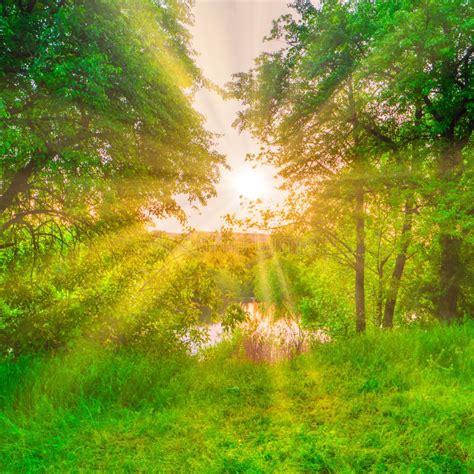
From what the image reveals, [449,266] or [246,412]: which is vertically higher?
[449,266]

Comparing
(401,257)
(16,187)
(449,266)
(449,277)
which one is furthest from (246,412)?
(401,257)

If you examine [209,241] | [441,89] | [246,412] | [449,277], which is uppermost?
[441,89]

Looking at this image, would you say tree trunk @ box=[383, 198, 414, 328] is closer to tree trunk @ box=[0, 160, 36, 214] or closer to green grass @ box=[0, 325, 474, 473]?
green grass @ box=[0, 325, 474, 473]

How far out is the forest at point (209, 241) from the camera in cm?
390

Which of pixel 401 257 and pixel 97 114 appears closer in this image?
pixel 97 114

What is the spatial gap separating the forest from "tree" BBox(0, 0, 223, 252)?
0.05 metres

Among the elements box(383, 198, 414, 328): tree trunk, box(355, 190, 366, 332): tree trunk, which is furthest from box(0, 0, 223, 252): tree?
box(383, 198, 414, 328): tree trunk

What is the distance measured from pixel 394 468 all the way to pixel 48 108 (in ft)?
23.9

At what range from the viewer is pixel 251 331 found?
941 cm

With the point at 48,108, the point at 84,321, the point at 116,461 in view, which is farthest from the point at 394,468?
the point at 48,108

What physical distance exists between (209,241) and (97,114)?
3.60 metres

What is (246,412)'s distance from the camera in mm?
4586

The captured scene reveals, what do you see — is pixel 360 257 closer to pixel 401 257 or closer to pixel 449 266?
pixel 401 257

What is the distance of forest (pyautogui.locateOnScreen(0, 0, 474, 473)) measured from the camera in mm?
3896
